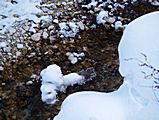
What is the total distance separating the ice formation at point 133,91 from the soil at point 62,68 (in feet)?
1.71

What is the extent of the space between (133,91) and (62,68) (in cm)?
100

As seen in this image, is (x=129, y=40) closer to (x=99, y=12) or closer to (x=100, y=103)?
(x=100, y=103)

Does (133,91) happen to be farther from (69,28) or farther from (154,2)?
(154,2)

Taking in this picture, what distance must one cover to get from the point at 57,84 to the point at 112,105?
0.76m

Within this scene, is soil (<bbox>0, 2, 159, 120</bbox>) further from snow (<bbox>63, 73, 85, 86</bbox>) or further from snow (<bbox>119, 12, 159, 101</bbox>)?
snow (<bbox>119, 12, 159, 101</bbox>)

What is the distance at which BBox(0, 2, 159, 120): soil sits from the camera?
3.36 meters

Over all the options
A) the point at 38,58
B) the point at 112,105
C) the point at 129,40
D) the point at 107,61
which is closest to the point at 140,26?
the point at 129,40

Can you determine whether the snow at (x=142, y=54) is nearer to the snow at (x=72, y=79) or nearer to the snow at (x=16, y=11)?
the snow at (x=72, y=79)

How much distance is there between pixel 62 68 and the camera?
3604 millimetres

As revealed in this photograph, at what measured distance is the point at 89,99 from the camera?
9.30 ft

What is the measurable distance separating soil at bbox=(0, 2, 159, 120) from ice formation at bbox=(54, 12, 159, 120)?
0.52 m

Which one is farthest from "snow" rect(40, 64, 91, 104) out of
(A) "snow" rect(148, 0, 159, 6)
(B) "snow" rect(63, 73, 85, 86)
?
(A) "snow" rect(148, 0, 159, 6)

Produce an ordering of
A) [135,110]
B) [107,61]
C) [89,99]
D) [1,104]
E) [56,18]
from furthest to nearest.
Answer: [56,18] → [107,61] → [1,104] → [89,99] → [135,110]

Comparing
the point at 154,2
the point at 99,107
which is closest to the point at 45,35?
the point at 154,2
